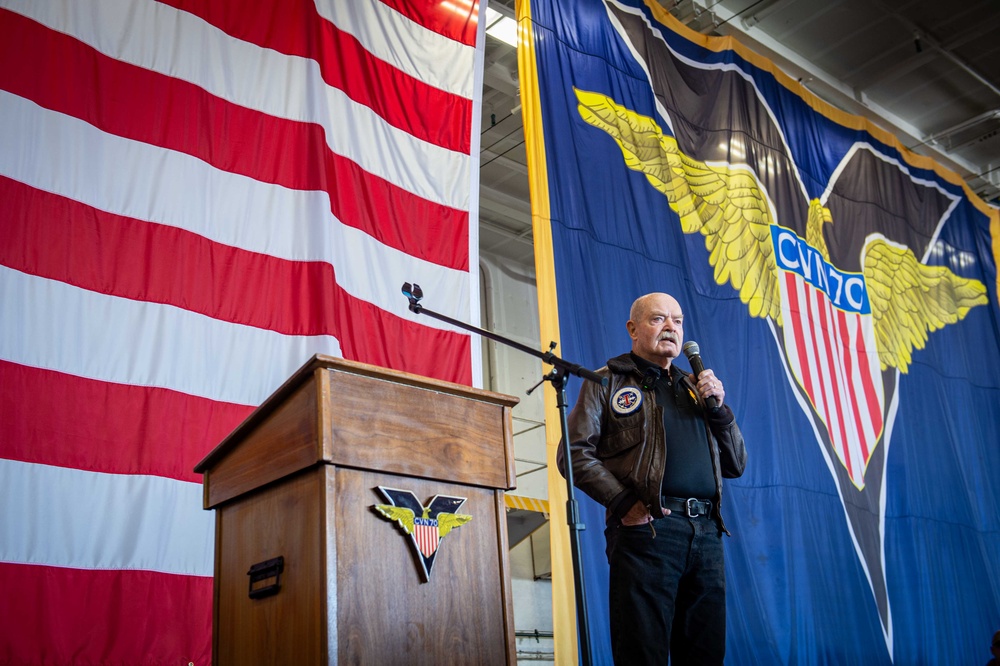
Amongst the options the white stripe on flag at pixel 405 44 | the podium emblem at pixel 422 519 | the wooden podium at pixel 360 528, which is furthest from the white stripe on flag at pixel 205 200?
the podium emblem at pixel 422 519

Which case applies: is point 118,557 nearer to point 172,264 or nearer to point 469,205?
point 172,264

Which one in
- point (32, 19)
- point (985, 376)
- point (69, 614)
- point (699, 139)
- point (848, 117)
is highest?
point (848, 117)

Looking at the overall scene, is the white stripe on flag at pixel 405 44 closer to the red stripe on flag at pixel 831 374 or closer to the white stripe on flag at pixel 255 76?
the white stripe on flag at pixel 255 76

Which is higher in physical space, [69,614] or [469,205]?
[469,205]

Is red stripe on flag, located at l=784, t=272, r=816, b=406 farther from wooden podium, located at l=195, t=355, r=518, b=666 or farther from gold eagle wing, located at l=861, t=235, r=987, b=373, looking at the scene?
wooden podium, located at l=195, t=355, r=518, b=666

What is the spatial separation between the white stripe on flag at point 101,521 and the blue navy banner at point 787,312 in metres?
1.44

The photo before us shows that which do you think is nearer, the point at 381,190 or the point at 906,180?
the point at 381,190

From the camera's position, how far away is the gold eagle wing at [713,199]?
4.53 meters

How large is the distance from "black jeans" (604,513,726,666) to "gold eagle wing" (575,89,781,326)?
2567mm

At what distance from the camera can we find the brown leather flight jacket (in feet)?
7.41

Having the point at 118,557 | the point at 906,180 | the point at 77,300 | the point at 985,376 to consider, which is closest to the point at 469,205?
the point at 77,300

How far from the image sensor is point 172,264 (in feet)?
10.1

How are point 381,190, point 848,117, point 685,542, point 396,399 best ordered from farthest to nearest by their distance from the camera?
point 848,117
point 381,190
point 685,542
point 396,399

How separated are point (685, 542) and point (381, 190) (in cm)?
Result: 205
